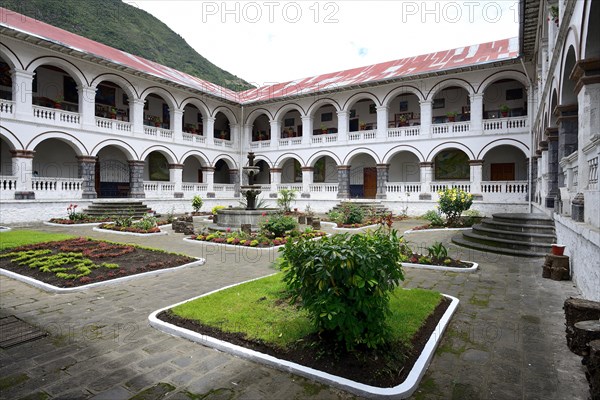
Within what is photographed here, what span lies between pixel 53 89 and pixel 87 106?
9.99ft

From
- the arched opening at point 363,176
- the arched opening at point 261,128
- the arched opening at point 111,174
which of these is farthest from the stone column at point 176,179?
the arched opening at point 363,176

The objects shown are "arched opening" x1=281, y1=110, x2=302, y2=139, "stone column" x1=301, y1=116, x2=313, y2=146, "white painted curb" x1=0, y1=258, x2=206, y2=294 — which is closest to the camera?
"white painted curb" x1=0, y1=258, x2=206, y2=294

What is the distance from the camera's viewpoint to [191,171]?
26703 millimetres

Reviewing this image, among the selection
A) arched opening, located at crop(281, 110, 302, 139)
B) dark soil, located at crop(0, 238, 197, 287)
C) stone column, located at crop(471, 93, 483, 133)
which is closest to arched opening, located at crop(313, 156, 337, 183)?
arched opening, located at crop(281, 110, 302, 139)

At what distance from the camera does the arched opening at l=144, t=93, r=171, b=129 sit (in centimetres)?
2314

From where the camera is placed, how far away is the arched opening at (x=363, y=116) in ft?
79.9

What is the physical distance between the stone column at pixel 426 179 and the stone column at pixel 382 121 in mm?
3022

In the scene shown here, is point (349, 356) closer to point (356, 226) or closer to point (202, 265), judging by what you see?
point (202, 265)

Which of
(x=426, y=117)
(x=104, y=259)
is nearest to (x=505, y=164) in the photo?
(x=426, y=117)

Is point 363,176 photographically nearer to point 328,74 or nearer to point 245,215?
point 328,74

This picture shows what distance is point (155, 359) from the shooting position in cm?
346

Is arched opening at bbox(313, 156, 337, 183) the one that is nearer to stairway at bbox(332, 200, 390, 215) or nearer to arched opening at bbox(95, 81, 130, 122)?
stairway at bbox(332, 200, 390, 215)

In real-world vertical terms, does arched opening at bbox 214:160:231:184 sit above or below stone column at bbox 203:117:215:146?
below

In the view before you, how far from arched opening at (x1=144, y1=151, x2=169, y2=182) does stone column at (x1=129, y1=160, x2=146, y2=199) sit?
323 cm
